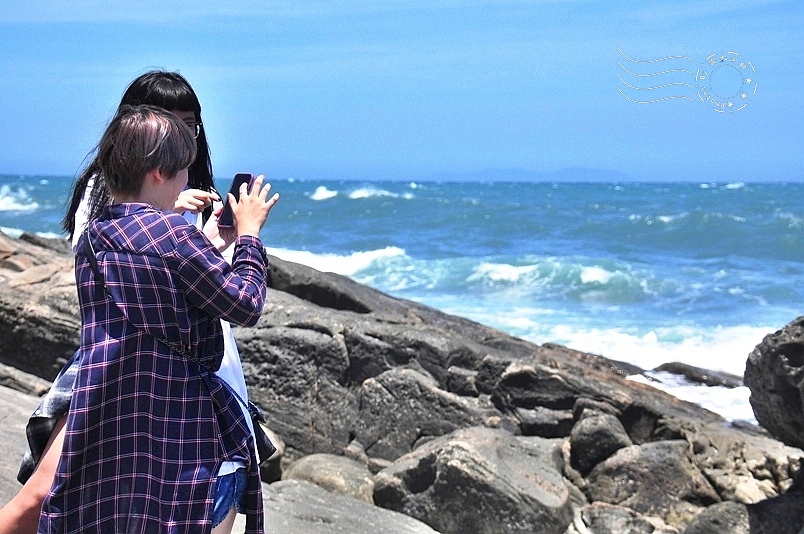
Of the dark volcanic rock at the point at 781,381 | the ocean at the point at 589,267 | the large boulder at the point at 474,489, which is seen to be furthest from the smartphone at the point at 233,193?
the ocean at the point at 589,267

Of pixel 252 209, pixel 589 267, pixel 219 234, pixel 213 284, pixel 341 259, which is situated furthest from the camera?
pixel 341 259

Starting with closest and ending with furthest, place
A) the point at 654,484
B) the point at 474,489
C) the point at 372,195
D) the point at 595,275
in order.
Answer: the point at 474,489 → the point at 654,484 → the point at 595,275 → the point at 372,195

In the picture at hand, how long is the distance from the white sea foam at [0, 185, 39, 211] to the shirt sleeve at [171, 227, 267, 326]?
43.7m

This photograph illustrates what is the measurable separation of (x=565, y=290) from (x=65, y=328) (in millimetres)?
14076

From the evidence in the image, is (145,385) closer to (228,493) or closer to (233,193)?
(228,493)

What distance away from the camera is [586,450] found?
631 cm

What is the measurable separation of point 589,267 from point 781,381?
15798 millimetres

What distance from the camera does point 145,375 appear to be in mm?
2367

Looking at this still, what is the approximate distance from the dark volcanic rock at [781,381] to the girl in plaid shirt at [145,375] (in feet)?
12.9

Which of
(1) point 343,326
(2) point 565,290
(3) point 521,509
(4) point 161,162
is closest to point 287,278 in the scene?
(1) point 343,326

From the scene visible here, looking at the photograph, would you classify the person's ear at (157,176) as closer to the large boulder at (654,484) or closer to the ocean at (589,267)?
the large boulder at (654,484)

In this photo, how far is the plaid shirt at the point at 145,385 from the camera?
92.7 inches

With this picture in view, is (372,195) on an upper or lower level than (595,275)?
lower

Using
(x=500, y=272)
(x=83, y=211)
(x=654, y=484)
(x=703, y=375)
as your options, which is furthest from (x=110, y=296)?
(x=500, y=272)
